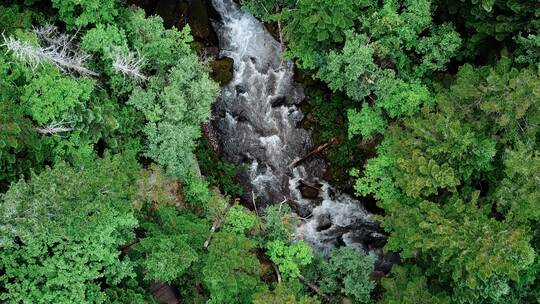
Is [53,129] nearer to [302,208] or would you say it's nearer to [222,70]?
[222,70]

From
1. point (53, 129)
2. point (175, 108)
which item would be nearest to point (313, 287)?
point (175, 108)

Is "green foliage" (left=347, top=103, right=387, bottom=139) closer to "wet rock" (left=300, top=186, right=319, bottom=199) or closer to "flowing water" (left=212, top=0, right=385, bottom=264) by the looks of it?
"flowing water" (left=212, top=0, right=385, bottom=264)

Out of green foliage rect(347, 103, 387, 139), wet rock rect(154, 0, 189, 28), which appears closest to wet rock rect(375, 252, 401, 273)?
green foliage rect(347, 103, 387, 139)

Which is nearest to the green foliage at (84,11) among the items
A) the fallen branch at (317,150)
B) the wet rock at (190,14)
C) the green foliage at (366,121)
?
the wet rock at (190,14)

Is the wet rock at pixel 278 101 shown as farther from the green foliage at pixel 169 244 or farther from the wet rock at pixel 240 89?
the green foliage at pixel 169 244

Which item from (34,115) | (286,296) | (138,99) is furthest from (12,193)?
(286,296)

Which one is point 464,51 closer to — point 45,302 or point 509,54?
point 509,54
